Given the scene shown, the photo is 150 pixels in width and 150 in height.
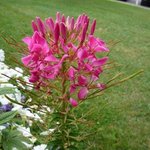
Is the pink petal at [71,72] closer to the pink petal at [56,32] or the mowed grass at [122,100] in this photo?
the pink petal at [56,32]

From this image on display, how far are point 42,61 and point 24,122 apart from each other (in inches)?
42.1

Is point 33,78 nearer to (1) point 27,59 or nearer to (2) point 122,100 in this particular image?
(1) point 27,59

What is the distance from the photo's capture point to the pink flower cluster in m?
1.76

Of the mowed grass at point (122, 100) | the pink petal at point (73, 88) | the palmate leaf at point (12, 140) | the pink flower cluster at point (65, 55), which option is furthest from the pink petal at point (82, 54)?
the palmate leaf at point (12, 140)

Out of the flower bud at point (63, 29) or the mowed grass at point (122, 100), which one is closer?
the flower bud at point (63, 29)

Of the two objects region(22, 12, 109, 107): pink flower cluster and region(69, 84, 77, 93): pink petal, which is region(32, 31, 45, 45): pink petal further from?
region(69, 84, 77, 93): pink petal

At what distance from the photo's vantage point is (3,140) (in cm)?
224

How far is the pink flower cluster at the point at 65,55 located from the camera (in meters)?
1.76

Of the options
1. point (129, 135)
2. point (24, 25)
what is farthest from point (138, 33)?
point (129, 135)

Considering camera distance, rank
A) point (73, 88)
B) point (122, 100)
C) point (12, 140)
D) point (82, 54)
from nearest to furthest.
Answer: point (82, 54) → point (73, 88) → point (12, 140) → point (122, 100)

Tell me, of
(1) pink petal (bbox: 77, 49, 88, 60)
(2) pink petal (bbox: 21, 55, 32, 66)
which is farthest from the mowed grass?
(1) pink petal (bbox: 77, 49, 88, 60)

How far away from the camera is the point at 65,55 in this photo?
1764mm

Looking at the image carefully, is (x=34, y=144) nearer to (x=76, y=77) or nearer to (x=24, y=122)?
(x=24, y=122)

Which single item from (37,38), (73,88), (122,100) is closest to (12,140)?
(73,88)
